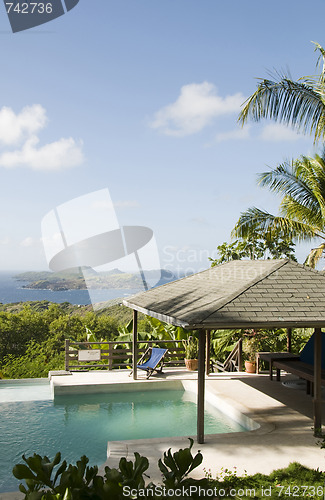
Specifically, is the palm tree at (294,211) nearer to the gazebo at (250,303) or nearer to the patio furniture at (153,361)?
the gazebo at (250,303)

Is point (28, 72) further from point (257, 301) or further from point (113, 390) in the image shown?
point (257, 301)

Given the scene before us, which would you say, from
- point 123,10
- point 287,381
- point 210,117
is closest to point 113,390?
point 287,381

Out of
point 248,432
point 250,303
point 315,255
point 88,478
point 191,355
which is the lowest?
point 248,432

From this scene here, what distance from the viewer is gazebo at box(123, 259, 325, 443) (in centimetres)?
781

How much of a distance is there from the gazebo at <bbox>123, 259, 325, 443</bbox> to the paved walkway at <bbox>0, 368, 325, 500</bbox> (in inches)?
22.1

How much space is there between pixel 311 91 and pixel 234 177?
20856 mm

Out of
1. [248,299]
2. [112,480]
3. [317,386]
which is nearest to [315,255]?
[317,386]

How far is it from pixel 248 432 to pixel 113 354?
24.5 feet

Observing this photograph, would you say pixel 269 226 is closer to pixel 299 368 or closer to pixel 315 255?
pixel 315 255

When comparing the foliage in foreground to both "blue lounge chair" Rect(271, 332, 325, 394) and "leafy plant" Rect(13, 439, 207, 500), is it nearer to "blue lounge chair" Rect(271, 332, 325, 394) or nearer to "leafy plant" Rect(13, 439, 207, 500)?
"leafy plant" Rect(13, 439, 207, 500)

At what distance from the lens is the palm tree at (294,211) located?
46.8ft

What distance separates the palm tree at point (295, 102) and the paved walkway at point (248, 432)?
273 inches

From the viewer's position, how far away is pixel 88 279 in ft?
173

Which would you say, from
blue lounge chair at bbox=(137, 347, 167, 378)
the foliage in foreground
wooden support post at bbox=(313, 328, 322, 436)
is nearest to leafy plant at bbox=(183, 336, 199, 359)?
blue lounge chair at bbox=(137, 347, 167, 378)
